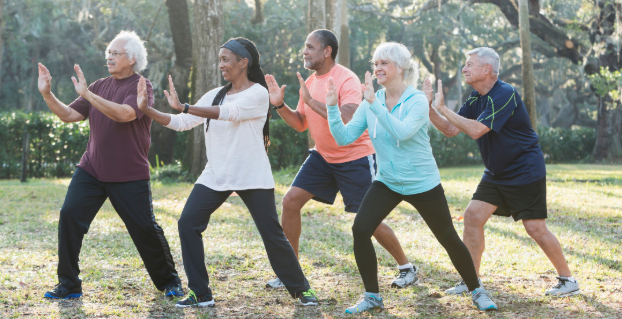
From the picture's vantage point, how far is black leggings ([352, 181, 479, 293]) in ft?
13.6

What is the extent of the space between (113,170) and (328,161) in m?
1.72

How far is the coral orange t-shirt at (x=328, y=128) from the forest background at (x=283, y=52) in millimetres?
7119

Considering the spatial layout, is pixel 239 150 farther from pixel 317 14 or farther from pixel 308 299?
pixel 317 14

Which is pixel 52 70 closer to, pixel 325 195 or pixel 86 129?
pixel 86 129

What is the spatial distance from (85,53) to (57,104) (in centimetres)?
3442

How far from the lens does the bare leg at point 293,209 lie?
16.8ft

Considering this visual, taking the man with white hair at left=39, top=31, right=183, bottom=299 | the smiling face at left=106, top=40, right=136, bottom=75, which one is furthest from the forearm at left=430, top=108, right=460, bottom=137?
the smiling face at left=106, top=40, right=136, bottom=75

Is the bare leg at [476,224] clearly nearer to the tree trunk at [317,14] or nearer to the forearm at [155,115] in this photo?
the forearm at [155,115]

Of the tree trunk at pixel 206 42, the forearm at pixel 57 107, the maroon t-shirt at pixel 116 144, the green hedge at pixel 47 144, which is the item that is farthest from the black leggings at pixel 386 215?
the green hedge at pixel 47 144

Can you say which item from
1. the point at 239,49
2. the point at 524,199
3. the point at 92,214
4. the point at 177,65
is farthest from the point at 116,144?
the point at 177,65

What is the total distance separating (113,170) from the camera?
4461 millimetres

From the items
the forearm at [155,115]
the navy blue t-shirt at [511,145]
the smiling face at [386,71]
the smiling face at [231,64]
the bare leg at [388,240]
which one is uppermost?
the smiling face at [231,64]

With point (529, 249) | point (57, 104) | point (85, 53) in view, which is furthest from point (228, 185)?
point (85, 53)

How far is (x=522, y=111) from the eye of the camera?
4668 mm
